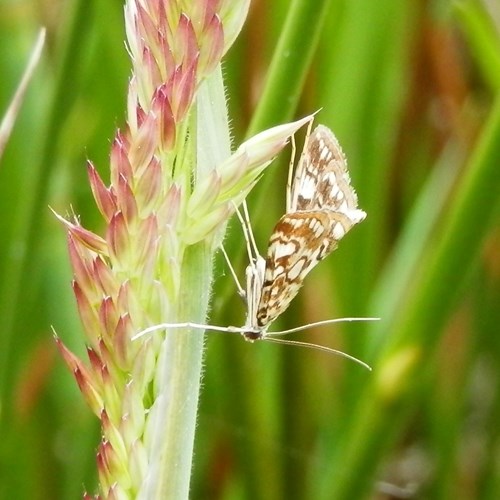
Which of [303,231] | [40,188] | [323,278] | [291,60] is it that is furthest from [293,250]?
[323,278]

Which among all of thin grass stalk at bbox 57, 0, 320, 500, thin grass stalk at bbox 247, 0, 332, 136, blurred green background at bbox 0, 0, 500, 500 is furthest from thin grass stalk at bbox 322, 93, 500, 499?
thin grass stalk at bbox 57, 0, 320, 500

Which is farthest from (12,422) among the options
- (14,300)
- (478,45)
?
(478,45)

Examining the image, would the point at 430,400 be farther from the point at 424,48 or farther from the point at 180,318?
the point at 180,318

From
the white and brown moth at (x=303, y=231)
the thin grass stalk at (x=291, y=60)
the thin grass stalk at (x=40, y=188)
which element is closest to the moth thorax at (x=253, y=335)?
the white and brown moth at (x=303, y=231)

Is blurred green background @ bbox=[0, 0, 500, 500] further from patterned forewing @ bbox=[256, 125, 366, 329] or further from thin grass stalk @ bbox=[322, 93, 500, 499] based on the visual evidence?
patterned forewing @ bbox=[256, 125, 366, 329]

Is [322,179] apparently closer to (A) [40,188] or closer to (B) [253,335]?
(B) [253,335]

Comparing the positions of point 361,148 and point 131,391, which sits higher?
point 361,148
